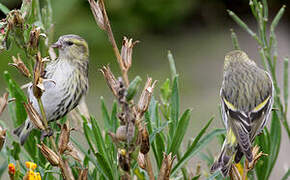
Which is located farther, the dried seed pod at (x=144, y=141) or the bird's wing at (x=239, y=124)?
the bird's wing at (x=239, y=124)

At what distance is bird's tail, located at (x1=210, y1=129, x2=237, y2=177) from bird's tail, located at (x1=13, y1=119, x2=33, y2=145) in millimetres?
530

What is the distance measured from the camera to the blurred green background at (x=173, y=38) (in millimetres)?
6840

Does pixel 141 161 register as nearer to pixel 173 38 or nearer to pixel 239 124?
pixel 239 124

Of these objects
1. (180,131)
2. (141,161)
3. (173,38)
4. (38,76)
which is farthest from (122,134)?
(173,38)

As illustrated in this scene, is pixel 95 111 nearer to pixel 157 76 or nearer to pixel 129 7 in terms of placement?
pixel 157 76

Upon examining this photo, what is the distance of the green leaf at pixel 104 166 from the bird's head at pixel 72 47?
641 mm

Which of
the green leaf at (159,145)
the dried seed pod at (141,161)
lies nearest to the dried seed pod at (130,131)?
the dried seed pod at (141,161)

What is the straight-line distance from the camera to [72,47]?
1986 millimetres

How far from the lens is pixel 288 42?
7430 millimetres

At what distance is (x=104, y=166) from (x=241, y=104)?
68 cm

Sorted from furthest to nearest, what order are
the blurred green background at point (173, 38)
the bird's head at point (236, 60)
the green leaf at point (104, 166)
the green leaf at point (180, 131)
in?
the blurred green background at point (173, 38) < the bird's head at point (236, 60) < the green leaf at point (180, 131) < the green leaf at point (104, 166)

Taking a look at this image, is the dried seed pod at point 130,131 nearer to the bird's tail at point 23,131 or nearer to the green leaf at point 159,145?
the green leaf at point 159,145

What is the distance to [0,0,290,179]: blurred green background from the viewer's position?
22.4 ft

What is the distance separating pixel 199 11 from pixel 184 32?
37 centimetres
